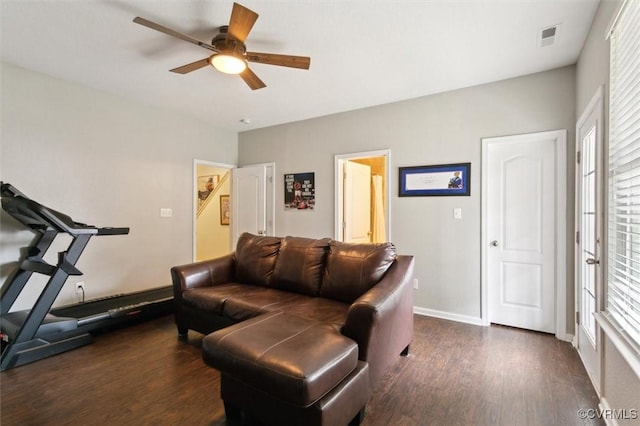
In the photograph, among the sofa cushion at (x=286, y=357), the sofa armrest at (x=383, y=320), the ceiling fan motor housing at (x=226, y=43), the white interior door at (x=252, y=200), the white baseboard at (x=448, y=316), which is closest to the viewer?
the sofa cushion at (x=286, y=357)

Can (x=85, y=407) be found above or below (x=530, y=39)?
below

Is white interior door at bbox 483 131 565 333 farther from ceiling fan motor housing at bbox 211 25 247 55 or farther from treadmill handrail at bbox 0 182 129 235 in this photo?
treadmill handrail at bbox 0 182 129 235

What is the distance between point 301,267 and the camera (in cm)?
277

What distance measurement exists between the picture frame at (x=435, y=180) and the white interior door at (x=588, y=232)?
3.26 ft

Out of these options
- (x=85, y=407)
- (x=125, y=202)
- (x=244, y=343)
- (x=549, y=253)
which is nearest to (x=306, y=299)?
(x=244, y=343)

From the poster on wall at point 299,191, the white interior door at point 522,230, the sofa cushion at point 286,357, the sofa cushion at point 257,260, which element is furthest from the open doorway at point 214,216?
the white interior door at point 522,230

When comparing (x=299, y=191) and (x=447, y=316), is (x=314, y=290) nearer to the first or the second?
(x=447, y=316)

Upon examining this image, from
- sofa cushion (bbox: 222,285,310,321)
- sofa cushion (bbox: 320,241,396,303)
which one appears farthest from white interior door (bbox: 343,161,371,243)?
sofa cushion (bbox: 222,285,310,321)

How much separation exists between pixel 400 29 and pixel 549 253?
8.42 feet

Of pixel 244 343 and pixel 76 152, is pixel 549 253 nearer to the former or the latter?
pixel 244 343

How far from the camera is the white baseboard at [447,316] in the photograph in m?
3.32

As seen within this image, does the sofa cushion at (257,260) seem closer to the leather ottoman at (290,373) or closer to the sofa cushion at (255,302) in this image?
the sofa cushion at (255,302)

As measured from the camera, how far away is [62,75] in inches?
126

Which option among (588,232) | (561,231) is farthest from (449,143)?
(588,232)
